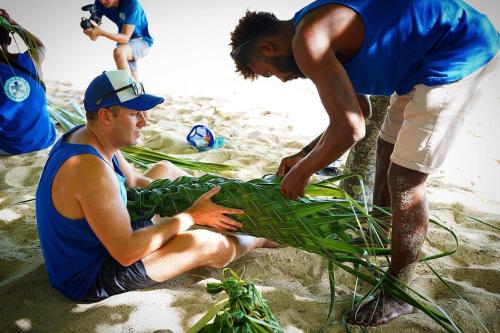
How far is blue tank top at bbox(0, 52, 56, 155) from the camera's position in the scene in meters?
2.92

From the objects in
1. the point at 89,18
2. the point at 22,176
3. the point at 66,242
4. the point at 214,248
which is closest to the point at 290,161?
the point at 214,248

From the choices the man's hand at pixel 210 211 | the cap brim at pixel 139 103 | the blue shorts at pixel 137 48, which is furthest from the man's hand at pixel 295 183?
the blue shorts at pixel 137 48

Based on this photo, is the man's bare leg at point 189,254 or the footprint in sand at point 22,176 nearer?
the man's bare leg at point 189,254

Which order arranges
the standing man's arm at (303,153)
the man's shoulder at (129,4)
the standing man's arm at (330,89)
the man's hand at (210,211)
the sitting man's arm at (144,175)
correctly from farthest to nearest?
the man's shoulder at (129,4), the sitting man's arm at (144,175), the standing man's arm at (303,153), the man's hand at (210,211), the standing man's arm at (330,89)

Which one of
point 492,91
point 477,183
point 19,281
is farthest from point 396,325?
point 492,91

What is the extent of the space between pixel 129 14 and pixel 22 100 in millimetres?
1751

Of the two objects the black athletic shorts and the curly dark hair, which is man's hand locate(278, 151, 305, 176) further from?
the black athletic shorts

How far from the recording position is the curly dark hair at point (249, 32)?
5.41 ft

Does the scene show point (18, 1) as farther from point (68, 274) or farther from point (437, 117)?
point (437, 117)

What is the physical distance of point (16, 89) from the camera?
2.95 meters

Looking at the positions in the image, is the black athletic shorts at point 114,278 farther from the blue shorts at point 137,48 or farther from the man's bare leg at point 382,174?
the blue shorts at point 137,48

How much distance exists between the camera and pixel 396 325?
1.54 meters

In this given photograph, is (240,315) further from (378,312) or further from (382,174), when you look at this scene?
(382,174)

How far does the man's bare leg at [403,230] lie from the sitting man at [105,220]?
619 millimetres
